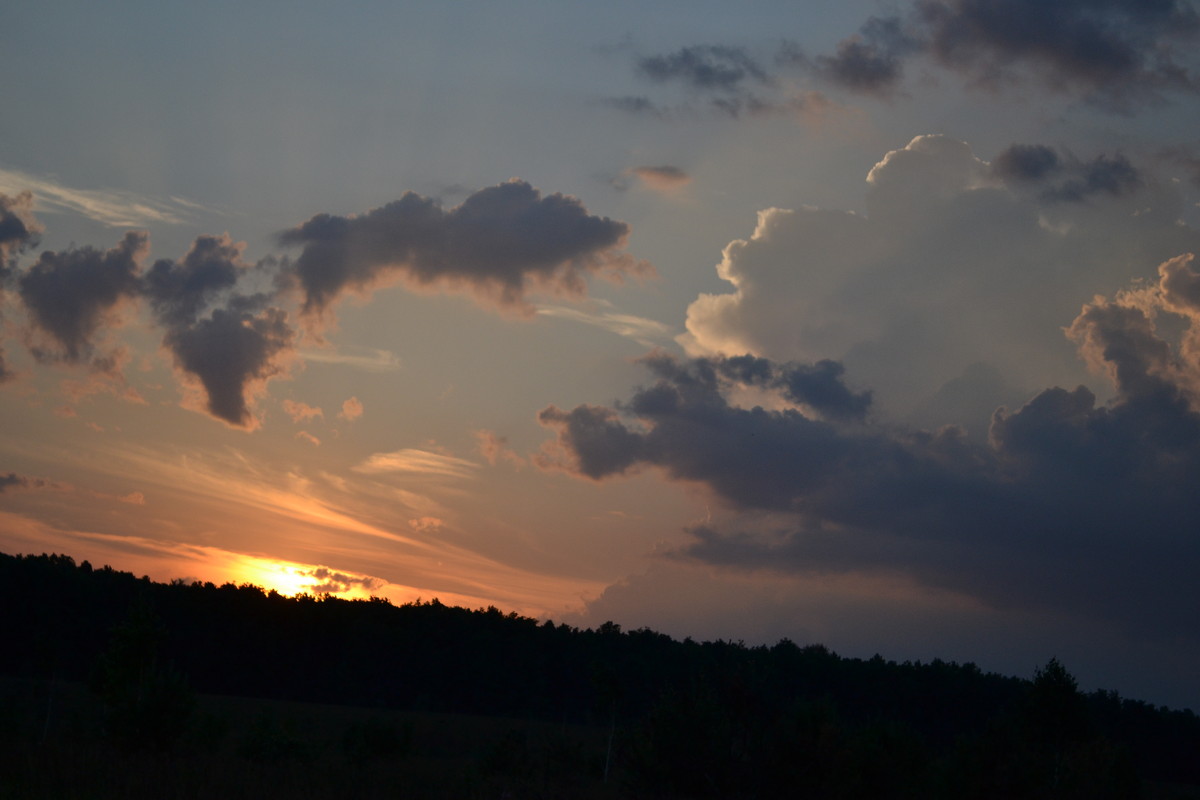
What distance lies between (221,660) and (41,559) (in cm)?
2373

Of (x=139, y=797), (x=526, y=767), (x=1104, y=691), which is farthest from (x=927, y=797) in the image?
(x=1104, y=691)

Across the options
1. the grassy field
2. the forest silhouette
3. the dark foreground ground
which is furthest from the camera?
the forest silhouette

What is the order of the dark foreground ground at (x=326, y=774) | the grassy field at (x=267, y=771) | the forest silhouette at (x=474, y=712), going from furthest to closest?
the forest silhouette at (x=474, y=712), the dark foreground ground at (x=326, y=774), the grassy field at (x=267, y=771)

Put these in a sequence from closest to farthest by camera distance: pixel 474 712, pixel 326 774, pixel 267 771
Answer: pixel 267 771 → pixel 326 774 → pixel 474 712

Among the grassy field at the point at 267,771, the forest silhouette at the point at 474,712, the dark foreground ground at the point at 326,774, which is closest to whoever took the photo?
the grassy field at the point at 267,771

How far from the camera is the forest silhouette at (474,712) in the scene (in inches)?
1112

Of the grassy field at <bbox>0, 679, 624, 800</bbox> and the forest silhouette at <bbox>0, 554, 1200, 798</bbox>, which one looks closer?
the grassy field at <bbox>0, 679, 624, 800</bbox>

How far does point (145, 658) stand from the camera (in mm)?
42000

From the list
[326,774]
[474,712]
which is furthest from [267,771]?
[474,712]

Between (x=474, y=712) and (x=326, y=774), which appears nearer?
(x=326, y=774)

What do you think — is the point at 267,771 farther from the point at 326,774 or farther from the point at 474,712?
the point at 474,712

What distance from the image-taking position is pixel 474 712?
4707 inches

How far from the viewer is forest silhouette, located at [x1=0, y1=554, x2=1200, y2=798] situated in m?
28.2

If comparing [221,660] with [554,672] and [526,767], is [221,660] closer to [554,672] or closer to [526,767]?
[554,672]
